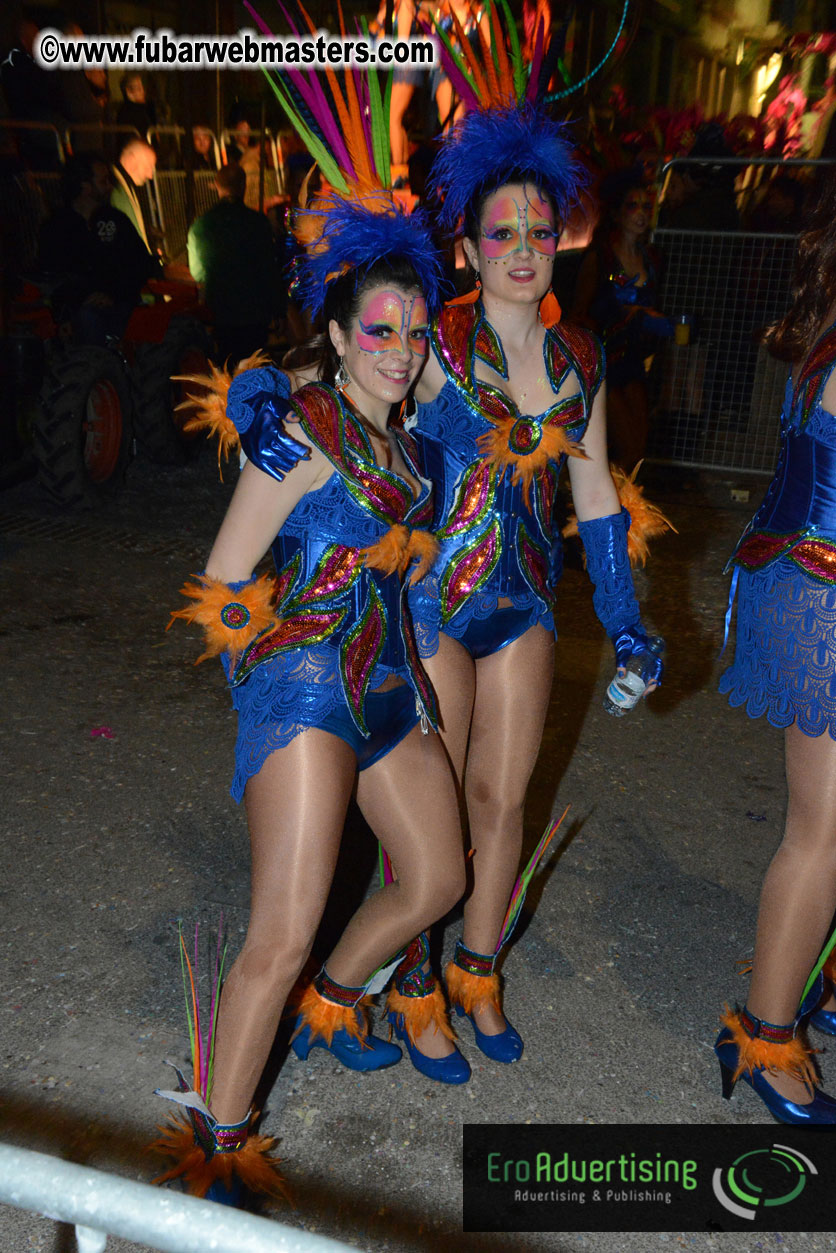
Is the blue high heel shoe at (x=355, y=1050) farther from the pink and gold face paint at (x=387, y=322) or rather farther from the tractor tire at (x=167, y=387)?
the tractor tire at (x=167, y=387)

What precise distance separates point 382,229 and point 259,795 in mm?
1185

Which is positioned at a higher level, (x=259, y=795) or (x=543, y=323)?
(x=543, y=323)

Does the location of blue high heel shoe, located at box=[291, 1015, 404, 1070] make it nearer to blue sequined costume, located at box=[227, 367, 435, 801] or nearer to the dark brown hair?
blue sequined costume, located at box=[227, 367, 435, 801]

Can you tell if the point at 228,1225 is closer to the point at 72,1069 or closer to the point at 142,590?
the point at 72,1069

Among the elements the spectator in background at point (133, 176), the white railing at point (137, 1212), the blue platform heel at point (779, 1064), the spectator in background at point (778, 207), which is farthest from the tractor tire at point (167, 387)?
the white railing at point (137, 1212)

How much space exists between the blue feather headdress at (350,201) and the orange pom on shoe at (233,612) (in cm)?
66

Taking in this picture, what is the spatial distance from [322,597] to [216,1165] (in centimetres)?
116

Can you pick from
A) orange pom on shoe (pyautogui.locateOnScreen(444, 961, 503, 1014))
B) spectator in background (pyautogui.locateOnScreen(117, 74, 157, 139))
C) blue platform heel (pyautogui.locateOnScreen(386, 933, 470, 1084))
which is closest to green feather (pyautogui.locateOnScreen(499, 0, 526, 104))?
blue platform heel (pyautogui.locateOnScreen(386, 933, 470, 1084))

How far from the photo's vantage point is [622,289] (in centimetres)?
730

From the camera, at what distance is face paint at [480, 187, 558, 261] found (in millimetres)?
2658

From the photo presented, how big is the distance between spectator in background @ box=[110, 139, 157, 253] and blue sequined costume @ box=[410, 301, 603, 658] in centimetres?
708

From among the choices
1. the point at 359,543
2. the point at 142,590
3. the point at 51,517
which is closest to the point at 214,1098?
the point at 359,543

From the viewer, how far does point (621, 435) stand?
7.64 metres

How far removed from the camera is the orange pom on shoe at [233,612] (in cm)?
231
